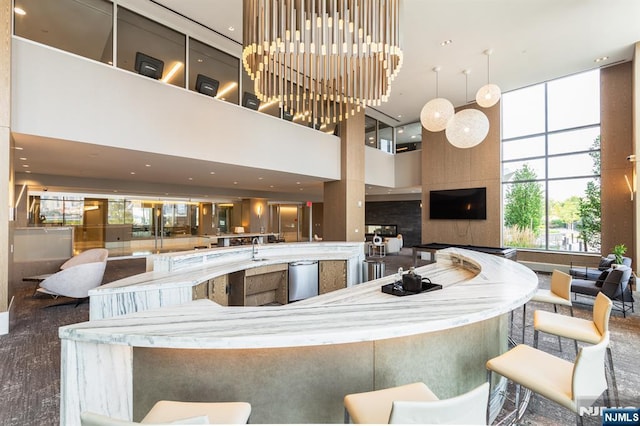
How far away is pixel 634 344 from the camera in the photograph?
12.2 feet

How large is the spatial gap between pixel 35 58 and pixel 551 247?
40.9ft

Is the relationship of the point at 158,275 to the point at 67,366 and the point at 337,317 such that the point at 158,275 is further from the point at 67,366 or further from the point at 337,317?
the point at 337,317

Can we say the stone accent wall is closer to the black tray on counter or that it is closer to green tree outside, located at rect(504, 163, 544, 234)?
green tree outside, located at rect(504, 163, 544, 234)

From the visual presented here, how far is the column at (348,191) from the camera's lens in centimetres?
894

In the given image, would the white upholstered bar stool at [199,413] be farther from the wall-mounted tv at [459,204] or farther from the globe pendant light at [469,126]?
the wall-mounted tv at [459,204]

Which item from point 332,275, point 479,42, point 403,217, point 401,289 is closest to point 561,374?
point 401,289

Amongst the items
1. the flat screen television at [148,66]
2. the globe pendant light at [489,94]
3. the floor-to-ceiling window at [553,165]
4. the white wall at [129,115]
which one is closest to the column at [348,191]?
the white wall at [129,115]

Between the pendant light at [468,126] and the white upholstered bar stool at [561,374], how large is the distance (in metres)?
4.26

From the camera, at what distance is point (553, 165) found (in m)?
Result: 8.50

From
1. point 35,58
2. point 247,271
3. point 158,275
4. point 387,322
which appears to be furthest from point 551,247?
point 35,58

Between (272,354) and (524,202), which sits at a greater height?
(524,202)

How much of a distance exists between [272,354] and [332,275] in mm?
4165

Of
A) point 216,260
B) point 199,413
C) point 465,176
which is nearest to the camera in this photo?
point 199,413

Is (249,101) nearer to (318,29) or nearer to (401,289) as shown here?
(318,29)
